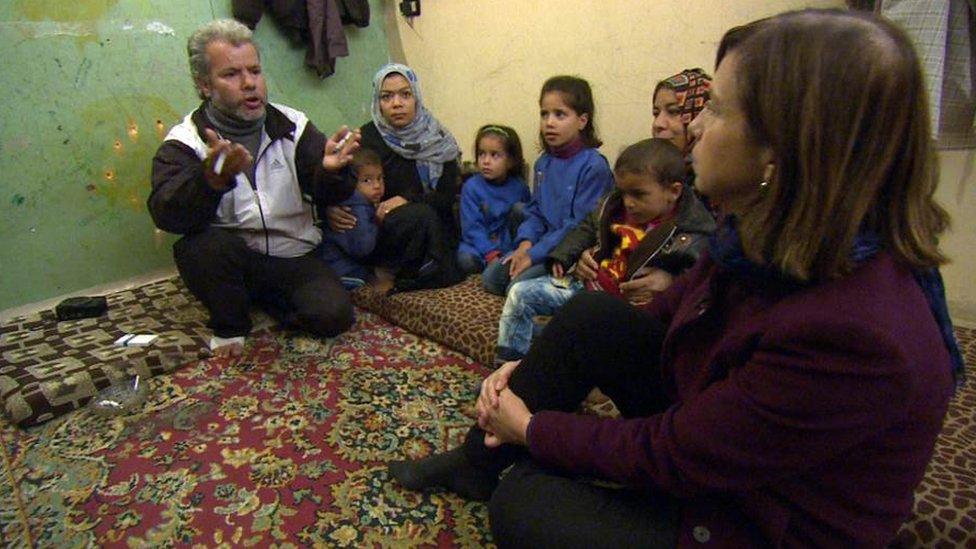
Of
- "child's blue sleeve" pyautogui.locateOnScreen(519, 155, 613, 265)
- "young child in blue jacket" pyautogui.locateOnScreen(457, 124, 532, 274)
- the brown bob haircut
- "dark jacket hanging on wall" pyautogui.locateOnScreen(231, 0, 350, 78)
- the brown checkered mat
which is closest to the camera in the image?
the brown bob haircut

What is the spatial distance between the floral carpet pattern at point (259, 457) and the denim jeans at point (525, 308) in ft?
0.59

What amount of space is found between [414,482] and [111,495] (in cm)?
75

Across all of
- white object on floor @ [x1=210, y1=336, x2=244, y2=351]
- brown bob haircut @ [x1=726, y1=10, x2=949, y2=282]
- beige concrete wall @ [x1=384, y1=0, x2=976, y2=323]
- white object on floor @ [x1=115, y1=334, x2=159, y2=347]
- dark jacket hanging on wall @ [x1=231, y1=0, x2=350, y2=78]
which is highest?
→ dark jacket hanging on wall @ [x1=231, y1=0, x2=350, y2=78]

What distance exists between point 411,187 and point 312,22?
3.30 ft

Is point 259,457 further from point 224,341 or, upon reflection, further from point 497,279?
point 497,279

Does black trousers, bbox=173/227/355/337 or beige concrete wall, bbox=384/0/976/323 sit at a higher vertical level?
beige concrete wall, bbox=384/0/976/323

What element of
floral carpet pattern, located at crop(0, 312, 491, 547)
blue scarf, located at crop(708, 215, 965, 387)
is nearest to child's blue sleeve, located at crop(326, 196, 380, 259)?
floral carpet pattern, located at crop(0, 312, 491, 547)

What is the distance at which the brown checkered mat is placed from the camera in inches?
66.7

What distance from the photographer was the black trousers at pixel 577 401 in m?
0.86

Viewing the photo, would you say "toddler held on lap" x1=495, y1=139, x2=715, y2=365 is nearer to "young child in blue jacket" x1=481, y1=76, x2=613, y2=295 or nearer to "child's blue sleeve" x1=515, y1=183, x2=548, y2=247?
"young child in blue jacket" x1=481, y1=76, x2=613, y2=295

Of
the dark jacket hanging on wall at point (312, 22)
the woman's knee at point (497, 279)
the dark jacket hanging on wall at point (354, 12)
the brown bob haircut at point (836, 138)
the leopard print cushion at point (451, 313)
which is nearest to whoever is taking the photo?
the brown bob haircut at point (836, 138)

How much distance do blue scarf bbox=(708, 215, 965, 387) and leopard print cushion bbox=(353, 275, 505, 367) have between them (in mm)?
1167

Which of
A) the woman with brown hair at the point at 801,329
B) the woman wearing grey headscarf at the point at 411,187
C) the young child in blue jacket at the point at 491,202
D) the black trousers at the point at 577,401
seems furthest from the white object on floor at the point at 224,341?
the woman with brown hair at the point at 801,329

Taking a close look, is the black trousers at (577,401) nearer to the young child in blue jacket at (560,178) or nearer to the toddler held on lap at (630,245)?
the toddler held on lap at (630,245)
